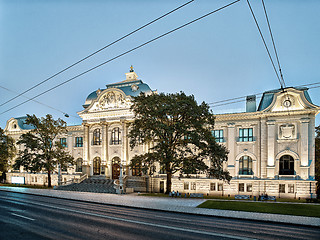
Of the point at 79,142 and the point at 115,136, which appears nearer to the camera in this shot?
the point at 115,136

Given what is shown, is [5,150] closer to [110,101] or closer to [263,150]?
[110,101]

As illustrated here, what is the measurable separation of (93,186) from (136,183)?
6421 mm

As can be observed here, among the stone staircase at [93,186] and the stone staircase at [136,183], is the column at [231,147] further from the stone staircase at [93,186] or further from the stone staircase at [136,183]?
the stone staircase at [93,186]

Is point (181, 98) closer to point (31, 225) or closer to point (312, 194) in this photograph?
point (31, 225)

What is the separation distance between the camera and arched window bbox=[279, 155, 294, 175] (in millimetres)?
31091

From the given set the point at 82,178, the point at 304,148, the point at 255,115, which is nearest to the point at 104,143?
the point at 82,178

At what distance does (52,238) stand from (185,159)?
17530 millimetres

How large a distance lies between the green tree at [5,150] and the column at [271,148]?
46.3 metres

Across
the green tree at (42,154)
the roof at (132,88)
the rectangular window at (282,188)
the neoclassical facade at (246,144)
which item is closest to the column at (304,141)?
the neoclassical facade at (246,144)

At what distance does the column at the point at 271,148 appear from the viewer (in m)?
31.8

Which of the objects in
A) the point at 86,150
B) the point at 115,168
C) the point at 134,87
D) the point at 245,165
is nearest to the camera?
the point at 245,165

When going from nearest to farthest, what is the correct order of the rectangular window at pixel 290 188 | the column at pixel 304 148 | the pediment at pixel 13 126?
the column at pixel 304 148 < the rectangular window at pixel 290 188 < the pediment at pixel 13 126

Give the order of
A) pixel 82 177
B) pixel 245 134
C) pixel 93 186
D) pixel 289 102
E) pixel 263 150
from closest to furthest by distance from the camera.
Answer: pixel 289 102, pixel 263 150, pixel 245 134, pixel 93 186, pixel 82 177

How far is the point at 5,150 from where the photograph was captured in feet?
151
